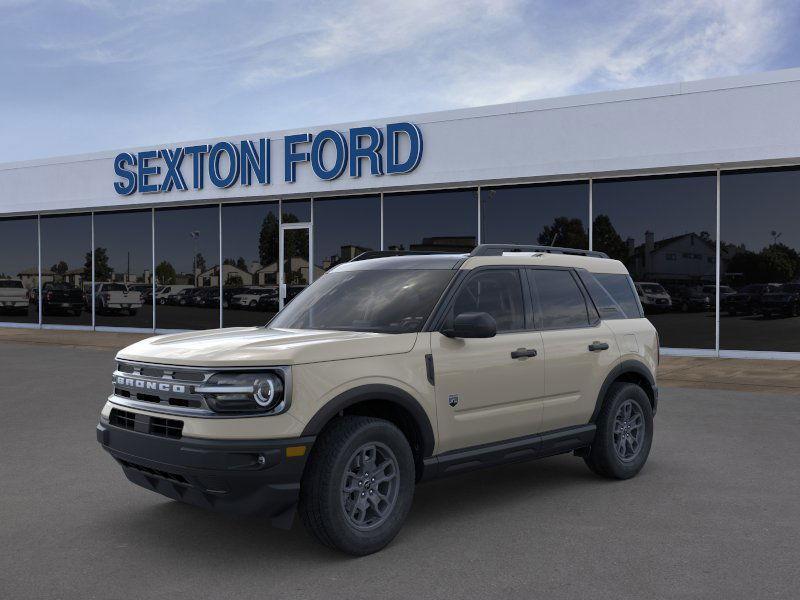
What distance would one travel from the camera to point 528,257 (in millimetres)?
6203

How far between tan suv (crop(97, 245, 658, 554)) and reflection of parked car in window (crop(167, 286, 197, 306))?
17154 millimetres

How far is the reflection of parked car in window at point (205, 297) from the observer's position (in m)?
22.3

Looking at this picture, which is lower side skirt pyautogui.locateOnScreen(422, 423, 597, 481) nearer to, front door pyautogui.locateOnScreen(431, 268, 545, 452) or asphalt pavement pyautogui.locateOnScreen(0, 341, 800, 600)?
front door pyautogui.locateOnScreen(431, 268, 545, 452)

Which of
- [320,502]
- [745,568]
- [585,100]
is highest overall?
[585,100]

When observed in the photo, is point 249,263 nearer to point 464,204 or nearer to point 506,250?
point 464,204

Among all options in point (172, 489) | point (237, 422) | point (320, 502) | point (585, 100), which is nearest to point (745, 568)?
point (320, 502)

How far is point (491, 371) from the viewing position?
5.50 meters

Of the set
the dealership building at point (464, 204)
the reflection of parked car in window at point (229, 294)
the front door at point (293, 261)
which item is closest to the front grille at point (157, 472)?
the dealership building at point (464, 204)

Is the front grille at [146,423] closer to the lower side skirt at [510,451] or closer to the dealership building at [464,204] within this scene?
the lower side skirt at [510,451]

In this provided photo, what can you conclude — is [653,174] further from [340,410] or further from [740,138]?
[340,410]

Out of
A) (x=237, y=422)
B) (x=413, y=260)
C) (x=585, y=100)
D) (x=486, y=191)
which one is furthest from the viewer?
(x=486, y=191)

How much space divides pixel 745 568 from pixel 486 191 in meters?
14.2

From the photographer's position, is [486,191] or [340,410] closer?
[340,410]

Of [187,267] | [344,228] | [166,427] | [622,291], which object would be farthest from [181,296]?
[166,427]
